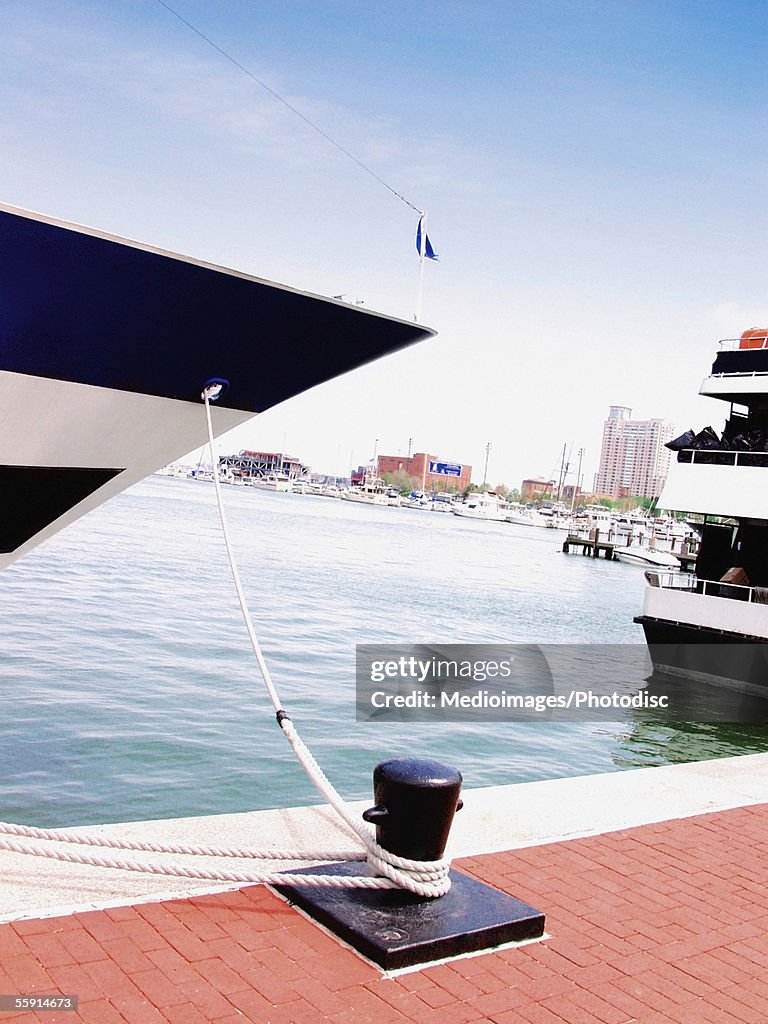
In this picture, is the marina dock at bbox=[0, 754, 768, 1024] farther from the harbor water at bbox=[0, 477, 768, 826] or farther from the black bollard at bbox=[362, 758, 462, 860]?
the harbor water at bbox=[0, 477, 768, 826]

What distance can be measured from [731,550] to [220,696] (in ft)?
32.8

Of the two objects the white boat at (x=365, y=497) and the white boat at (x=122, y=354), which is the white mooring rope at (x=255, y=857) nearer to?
the white boat at (x=122, y=354)

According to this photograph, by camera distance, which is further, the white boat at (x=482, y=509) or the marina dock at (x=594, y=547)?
the white boat at (x=482, y=509)

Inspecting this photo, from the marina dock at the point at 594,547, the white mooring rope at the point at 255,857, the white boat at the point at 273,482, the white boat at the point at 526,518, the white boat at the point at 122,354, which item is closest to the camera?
the white mooring rope at the point at 255,857

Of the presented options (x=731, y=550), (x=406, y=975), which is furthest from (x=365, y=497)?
(x=406, y=975)

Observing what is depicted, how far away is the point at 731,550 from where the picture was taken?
17672 mm

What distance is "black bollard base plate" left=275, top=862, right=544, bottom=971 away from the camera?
12.1 ft

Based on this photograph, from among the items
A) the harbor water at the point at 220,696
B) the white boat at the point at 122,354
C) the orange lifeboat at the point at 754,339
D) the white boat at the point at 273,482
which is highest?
the orange lifeboat at the point at 754,339

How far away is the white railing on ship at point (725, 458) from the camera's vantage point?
618 inches

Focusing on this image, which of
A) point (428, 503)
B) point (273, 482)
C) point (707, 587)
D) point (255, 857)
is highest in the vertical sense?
point (707, 587)

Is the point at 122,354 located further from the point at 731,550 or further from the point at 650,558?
the point at 650,558

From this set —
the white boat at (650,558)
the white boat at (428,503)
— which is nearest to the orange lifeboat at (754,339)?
the white boat at (650,558)

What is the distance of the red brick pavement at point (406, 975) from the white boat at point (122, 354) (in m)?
2.31

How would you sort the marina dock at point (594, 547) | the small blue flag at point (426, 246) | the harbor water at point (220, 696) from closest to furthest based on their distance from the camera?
1. the small blue flag at point (426, 246)
2. the harbor water at point (220, 696)
3. the marina dock at point (594, 547)
